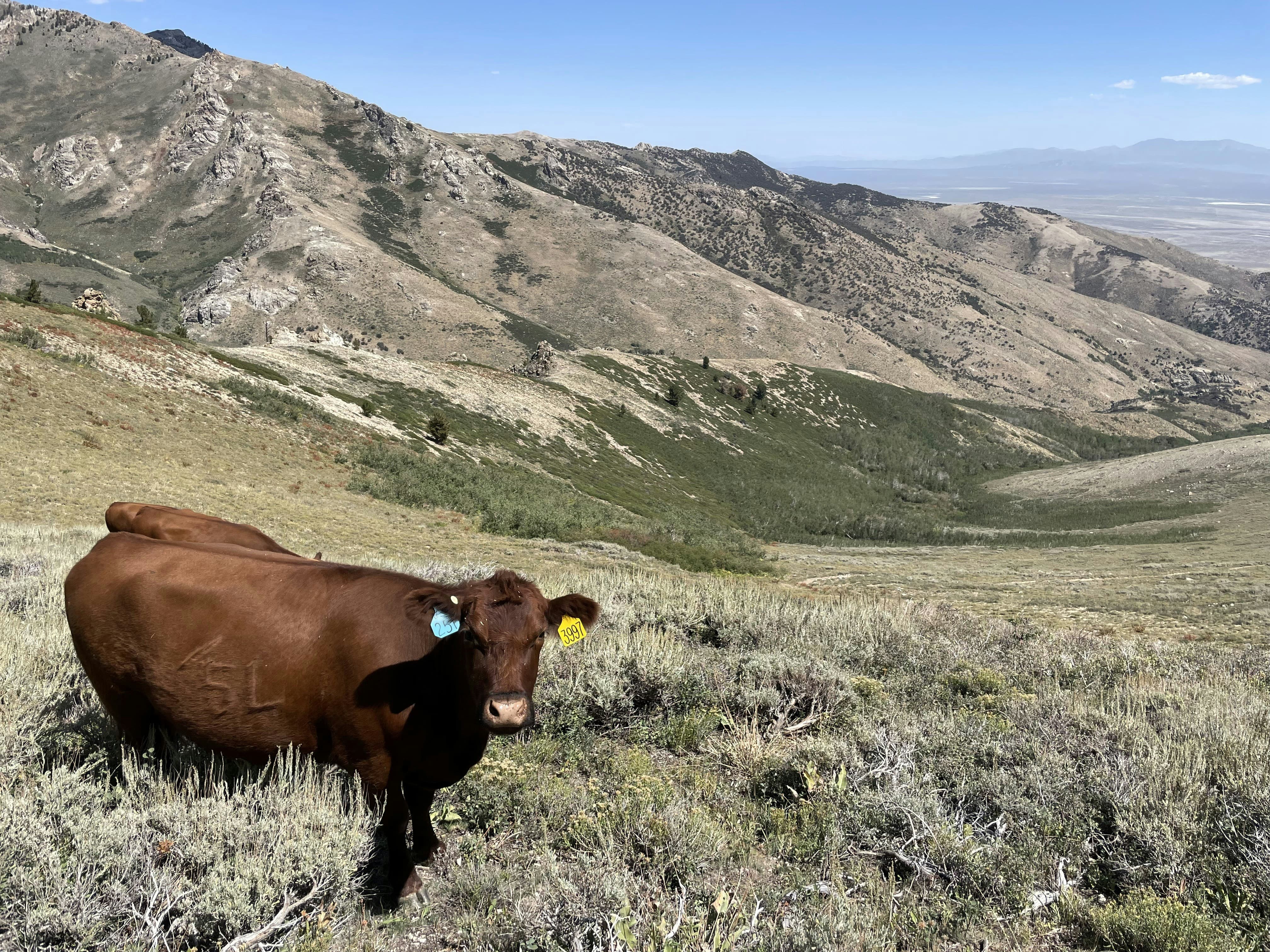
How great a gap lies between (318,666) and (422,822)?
A: 4.78 ft

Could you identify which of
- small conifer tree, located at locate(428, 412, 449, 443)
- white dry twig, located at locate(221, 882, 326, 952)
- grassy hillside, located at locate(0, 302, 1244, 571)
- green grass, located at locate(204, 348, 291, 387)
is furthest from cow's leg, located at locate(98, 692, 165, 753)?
Result: green grass, located at locate(204, 348, 291, 387)

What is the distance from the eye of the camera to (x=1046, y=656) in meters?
10.8

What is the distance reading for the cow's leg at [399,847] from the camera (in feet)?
16.1

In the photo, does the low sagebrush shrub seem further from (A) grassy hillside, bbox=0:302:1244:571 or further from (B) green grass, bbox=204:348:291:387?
(B) green grass, bbox=204:348:291:387

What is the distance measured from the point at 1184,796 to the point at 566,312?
638ft

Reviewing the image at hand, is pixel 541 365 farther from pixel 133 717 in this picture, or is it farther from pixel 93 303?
pixel 133 717

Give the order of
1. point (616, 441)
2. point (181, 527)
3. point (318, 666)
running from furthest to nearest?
1. point (616, 441)
2. point (181, 527)
3. point (318, 666)

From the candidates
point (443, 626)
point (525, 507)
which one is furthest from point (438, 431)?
point (443, 626)

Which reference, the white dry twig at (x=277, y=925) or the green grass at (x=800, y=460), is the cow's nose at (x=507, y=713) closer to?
the white dry twig at (x=277, y=925)

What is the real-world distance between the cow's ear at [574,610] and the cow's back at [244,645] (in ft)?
3.43

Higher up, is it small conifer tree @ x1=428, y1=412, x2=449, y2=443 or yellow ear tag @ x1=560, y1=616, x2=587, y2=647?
yellow ear tag @ x1=560, y1=616, x2=587, y2=647

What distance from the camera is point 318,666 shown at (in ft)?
16.5

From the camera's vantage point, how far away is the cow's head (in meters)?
4.30

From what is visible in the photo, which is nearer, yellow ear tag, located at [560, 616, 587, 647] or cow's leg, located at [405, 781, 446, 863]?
yellow ear tag, located at [560, 616, 587, 647]
